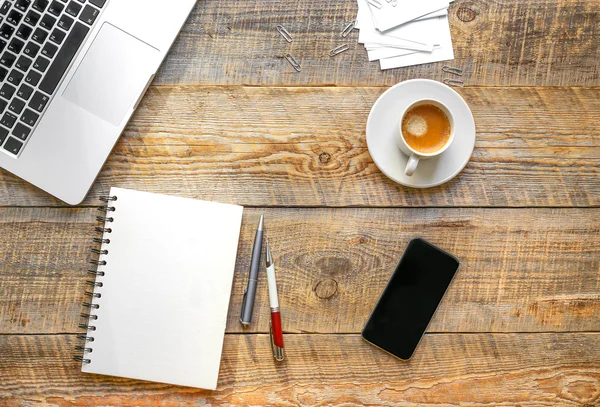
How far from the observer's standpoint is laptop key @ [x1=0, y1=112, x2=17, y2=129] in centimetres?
99

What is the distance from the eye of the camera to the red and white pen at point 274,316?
3.46 ft

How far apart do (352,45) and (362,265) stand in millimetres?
453

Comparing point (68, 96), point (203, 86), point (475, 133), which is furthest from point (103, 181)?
point (475, 133)

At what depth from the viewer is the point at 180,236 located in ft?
3.45

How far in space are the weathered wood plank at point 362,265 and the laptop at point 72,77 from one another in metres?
0.11

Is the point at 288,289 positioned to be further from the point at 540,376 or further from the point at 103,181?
the point at 540,376

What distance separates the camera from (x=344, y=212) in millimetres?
1081

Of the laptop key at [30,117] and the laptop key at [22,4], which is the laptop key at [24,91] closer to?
the laptop key at [30,117]

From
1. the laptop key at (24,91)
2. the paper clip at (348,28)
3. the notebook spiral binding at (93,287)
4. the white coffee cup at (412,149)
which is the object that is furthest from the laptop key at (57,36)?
the white coffee cup at (412,149)

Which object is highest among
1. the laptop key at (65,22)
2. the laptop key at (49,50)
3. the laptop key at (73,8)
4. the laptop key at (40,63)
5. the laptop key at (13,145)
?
the laptop key at (73,8)

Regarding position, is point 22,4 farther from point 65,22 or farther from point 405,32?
point 405,32

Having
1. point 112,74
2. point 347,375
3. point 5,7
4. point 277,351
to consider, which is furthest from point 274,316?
point 5,7

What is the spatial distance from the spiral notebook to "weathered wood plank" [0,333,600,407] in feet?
0.15

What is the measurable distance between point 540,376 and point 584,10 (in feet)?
2.51
